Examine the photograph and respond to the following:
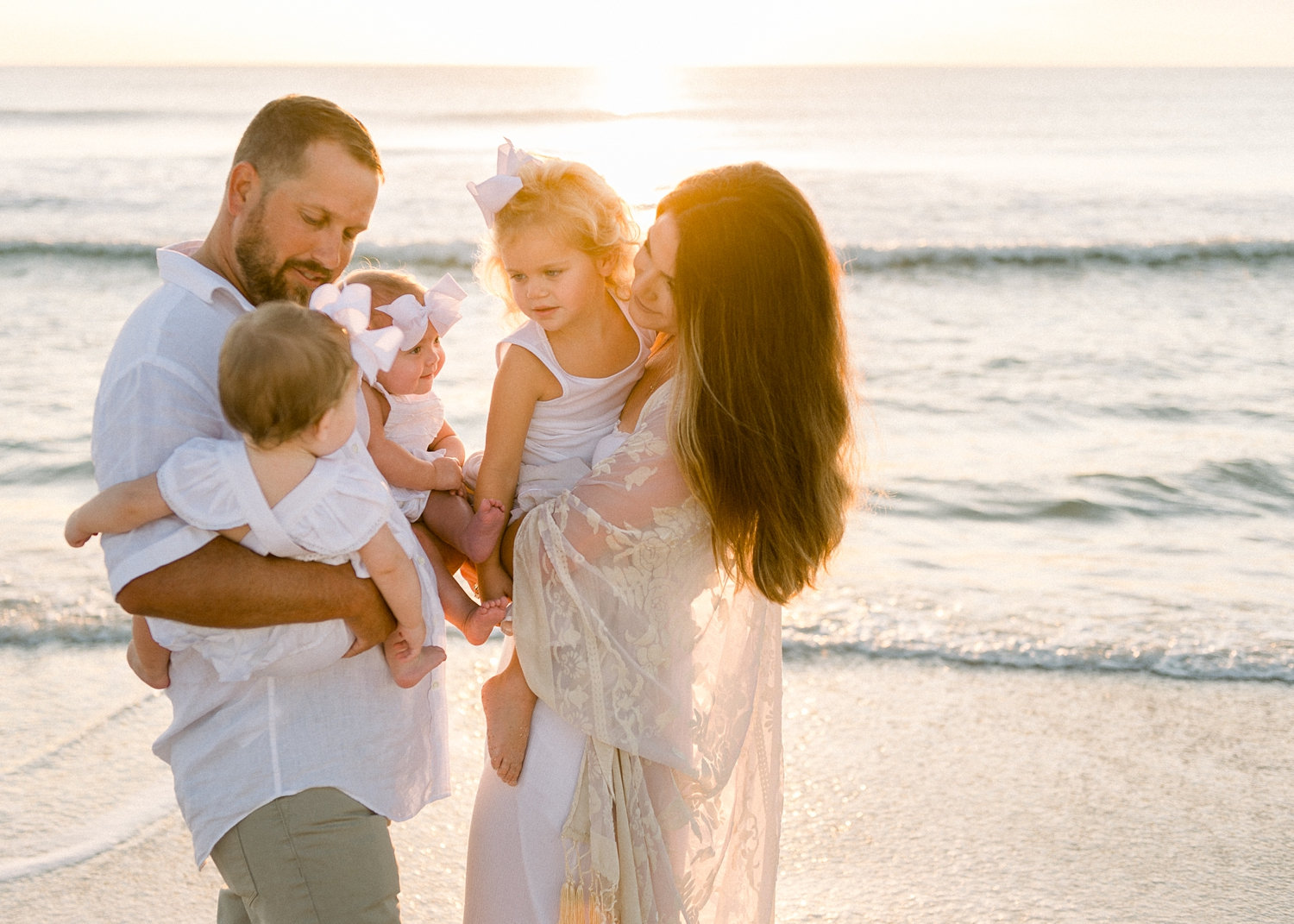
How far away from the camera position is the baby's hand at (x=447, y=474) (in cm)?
254

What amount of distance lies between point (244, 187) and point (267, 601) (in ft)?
2.70

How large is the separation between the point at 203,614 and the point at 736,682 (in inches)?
44.6

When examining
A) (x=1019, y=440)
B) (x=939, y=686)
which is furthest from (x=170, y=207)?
(x=939, y=686)

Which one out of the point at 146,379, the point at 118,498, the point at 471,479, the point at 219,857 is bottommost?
the point at 219,857

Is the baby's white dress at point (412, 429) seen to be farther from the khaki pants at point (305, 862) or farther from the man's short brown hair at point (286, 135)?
the khaki pants at point (305, 862)

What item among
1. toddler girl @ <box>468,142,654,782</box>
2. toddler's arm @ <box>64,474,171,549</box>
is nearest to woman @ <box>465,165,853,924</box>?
toddler girl @ <box>468,142,654,782</box>

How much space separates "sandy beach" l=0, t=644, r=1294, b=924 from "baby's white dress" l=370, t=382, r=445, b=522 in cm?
137

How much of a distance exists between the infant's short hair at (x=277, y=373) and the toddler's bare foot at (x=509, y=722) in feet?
2.50

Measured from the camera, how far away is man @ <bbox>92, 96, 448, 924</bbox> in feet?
6.10

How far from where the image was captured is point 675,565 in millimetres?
2240

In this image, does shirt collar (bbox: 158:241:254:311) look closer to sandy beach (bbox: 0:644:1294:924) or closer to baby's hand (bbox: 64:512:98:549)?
baby's hand (bbox: 64:512:98:549)

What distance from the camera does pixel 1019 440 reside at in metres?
7.65

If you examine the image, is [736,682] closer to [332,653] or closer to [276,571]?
[332,653]

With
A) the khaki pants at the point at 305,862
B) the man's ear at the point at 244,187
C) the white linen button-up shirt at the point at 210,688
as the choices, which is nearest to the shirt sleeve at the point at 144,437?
the white linen button-up shirt at the point at 210,688
